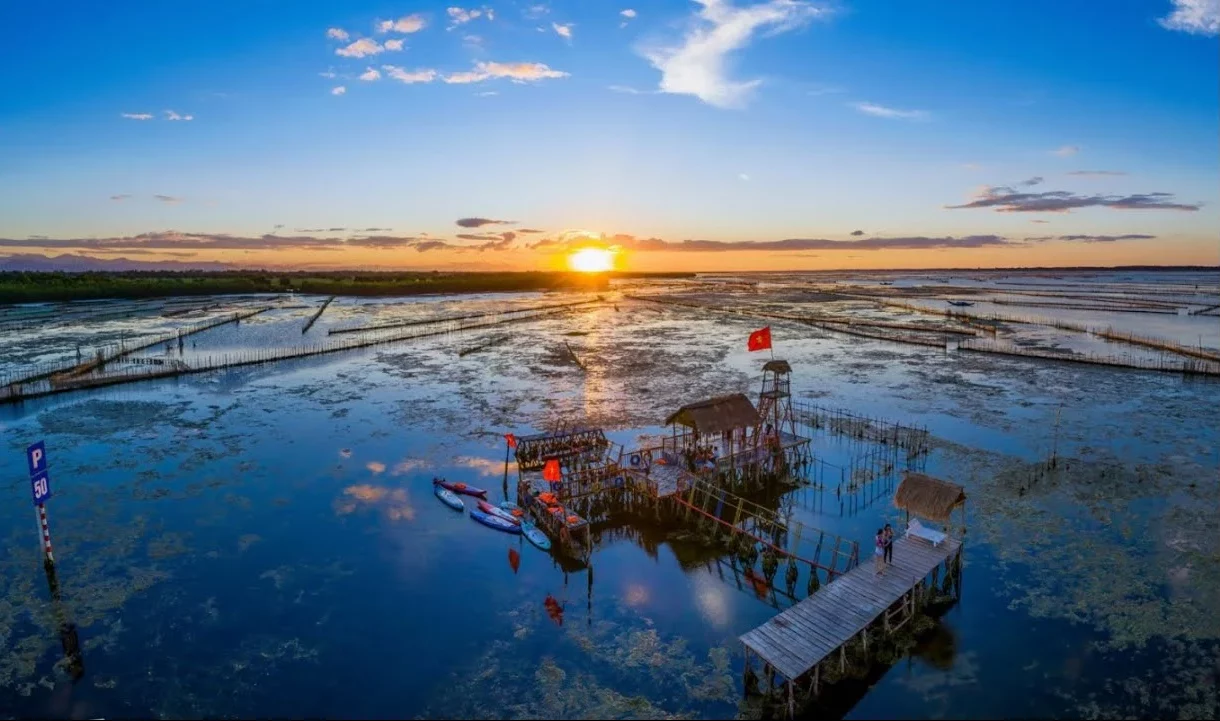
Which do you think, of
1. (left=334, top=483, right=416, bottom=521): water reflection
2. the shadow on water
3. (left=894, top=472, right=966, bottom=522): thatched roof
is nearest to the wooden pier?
(left=894, top=472, right=966, bottom=522): thatched roof

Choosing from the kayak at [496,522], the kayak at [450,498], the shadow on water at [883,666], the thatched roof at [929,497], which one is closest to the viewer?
the shadow on water at [883,666]

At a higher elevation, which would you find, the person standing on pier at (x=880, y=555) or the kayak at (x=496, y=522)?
the person standing on pier at (x=880, y=555)

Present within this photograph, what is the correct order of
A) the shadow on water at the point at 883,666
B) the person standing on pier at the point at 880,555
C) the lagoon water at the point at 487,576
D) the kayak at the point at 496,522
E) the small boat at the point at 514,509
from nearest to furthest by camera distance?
1. the shadow on water at the point at 883,666
2. the lagoon water at the point at 487,576
3. the person standing on pier at the point at 880,555
4. the kayak at the point at 496,522
5. the small boat at the point at 514,509

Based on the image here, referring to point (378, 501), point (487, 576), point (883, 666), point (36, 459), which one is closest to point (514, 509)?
point (487, 576)

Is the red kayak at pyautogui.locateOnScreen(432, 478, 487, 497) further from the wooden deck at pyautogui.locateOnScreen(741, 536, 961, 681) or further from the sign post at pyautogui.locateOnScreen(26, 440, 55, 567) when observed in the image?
the wooden deck at pyautogui.locateOnScreen(741, 536, 961, 681)

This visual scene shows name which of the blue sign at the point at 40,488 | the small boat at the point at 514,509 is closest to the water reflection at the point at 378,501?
the small boat at the point at 514,509

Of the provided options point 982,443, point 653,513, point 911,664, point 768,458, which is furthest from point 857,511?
point 982,443

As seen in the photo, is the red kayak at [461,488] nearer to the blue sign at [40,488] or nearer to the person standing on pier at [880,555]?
the blue sign at [40,488]

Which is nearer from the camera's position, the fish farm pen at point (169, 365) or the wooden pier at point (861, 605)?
the wooden pier at point (861, 605)

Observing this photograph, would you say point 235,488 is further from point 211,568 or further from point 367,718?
point 367,718
